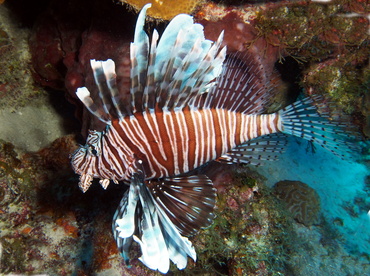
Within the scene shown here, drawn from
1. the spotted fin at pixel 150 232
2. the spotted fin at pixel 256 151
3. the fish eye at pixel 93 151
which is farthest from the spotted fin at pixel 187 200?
the fish eye at pixel 93 151

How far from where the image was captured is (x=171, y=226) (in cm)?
249

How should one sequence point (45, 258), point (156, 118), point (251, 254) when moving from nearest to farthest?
point (156, 118), point (251, 254), point (45, 258)

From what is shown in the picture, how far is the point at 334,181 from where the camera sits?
24.6 feet

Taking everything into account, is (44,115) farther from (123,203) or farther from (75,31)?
(123,203)

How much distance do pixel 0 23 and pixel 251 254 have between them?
20.0ft

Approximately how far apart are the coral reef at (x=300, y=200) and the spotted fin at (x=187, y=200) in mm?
3410

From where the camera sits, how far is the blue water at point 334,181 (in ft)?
21.6

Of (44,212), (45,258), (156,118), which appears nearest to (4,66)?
(44,212)

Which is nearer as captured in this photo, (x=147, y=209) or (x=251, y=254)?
(x=147, y=209)

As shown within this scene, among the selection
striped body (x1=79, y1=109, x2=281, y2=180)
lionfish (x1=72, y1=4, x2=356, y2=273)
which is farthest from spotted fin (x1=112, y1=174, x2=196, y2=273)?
striped body (x1=79, y1=109, x2=281, y2=180)

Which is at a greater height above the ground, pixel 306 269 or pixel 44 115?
pixel 44 115

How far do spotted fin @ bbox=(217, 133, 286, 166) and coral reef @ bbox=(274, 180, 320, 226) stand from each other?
2.77m

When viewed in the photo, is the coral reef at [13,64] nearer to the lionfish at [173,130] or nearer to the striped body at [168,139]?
the lionfish at [173,130]

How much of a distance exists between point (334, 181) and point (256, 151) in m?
5.33
